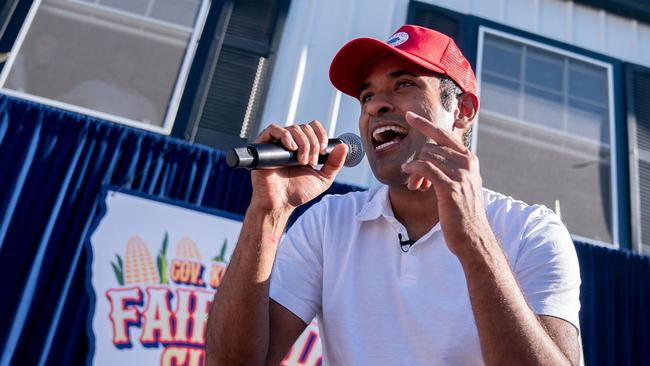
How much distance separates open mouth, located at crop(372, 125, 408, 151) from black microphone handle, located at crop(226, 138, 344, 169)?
35 centimetres

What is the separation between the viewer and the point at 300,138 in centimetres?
113

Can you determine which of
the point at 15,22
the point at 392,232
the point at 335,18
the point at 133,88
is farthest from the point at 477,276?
the point at 15,22

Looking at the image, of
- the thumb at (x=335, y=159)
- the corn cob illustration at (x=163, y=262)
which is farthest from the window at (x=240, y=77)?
the thumb at (x=335, y=159)

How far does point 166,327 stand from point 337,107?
184 cm

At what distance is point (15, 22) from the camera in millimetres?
3662

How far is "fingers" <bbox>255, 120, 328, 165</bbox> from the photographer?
112 cm

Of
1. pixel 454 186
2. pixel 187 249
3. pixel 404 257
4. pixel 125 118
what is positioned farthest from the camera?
pixel 125 118

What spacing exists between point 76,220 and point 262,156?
2.34 metres

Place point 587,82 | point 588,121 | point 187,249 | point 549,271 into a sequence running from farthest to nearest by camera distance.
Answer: point 587,82 < point 588,121 < point 187,249 < point 549,271

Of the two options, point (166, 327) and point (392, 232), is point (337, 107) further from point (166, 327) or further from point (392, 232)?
point (392, 232)

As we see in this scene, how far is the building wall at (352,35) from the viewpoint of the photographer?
3.71m

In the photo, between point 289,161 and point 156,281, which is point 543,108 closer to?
point 156,281

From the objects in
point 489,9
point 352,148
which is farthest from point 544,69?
point 352,148

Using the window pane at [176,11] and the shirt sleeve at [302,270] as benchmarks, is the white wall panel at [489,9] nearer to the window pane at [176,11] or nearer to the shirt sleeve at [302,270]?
the window pane at [176,11]
